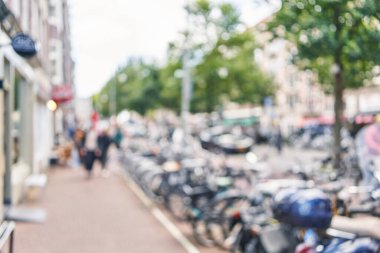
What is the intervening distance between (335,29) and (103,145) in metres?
8.79

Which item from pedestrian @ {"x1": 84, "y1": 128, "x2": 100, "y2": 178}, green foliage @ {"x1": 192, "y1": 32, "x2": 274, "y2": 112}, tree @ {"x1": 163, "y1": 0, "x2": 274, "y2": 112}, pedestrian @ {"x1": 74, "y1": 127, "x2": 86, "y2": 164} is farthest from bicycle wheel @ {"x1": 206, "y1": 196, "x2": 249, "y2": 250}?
green foliage @ {"x1": 192, "y1": 32, "x2": 274, "y2": 112}

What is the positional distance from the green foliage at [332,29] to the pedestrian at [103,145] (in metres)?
7.08

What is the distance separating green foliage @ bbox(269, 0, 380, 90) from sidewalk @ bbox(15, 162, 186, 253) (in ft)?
14.3

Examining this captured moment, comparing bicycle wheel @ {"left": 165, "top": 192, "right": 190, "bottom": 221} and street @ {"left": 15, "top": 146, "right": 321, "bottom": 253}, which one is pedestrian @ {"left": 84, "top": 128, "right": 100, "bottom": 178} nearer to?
street @ {"left": 15, "top": 146, "right": 321, "bottom": 253}

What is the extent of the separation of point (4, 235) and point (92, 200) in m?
8.23

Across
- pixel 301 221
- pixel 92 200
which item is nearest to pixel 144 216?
pixel 92 200

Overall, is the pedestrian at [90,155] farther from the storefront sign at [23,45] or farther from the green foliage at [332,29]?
the storefront sign at [23,45]

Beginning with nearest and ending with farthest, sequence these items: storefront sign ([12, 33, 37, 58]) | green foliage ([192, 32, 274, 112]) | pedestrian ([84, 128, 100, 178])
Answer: storefront sign ([12, 33, 37, 58]) → pedestrian ([84, 128, 100, 178]) → green foliage ([192, 32, 274, 112])

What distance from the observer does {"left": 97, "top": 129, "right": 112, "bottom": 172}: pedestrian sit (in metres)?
16.9

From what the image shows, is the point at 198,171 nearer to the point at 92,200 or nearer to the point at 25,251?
the point at 92,200

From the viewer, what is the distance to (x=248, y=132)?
36500 mm

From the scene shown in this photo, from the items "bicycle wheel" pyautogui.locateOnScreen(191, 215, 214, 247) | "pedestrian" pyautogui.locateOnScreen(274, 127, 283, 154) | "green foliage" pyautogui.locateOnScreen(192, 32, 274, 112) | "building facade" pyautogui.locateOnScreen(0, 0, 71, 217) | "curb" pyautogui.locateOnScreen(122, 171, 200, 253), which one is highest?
"green foliage" pyautogui.locateOnScreen(192, 32, 274, 112)

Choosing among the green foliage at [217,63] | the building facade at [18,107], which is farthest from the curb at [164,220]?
the green foliage at [217,63]

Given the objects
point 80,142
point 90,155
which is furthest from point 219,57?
point 90,155
